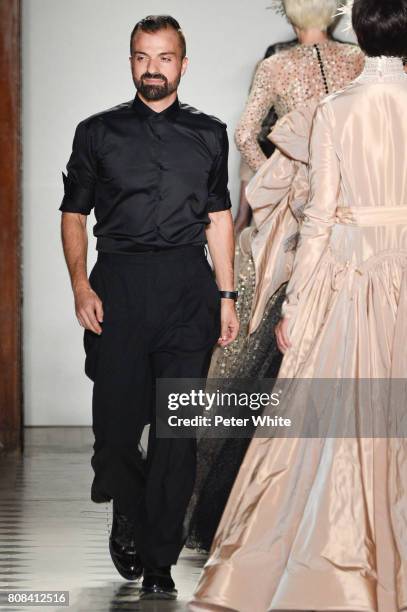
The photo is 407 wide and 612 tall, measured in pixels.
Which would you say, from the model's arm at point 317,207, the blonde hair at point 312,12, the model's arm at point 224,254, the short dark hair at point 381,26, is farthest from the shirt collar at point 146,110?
the blonde hair at point 312,12

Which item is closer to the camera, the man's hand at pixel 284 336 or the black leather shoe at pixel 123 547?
the man's hand at pixel 284 336

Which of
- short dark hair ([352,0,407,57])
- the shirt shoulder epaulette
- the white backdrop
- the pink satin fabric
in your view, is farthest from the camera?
the white backdrop

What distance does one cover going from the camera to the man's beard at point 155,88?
3.38 metres

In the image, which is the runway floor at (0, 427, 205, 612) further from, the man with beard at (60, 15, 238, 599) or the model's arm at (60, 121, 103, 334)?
the model's arm at (60, 121, 103, 334)

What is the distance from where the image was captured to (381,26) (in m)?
3.13

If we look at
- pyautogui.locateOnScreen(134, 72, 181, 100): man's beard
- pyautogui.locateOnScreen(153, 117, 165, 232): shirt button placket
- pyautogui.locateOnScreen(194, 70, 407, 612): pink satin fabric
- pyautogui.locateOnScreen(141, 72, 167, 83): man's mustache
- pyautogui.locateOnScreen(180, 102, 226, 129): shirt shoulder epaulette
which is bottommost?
pyautogui.locateOnScreen(194, 70, 407, 612): pink satin fabric

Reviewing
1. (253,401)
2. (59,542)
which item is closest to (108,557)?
(59,542)

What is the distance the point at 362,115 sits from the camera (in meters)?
3.11

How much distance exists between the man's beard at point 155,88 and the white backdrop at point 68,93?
3.07 meters

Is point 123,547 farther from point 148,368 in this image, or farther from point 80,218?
point 80,218

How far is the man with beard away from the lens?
3340mm

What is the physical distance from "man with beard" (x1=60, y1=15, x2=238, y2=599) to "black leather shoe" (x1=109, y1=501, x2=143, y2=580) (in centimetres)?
11

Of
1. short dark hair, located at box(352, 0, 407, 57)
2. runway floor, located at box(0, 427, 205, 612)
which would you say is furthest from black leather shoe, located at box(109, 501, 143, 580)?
short dark hair, located at box(352, 0, 407, 57)

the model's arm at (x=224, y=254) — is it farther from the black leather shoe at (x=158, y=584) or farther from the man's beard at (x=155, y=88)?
the black leather shoe at (x=158, y=584)
